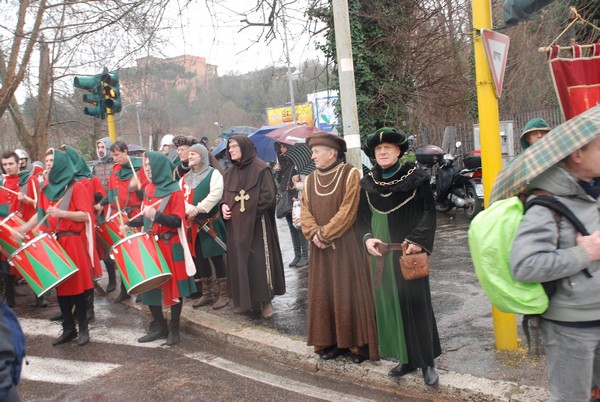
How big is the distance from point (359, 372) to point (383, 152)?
1840mm

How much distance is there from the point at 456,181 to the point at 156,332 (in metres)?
7.68

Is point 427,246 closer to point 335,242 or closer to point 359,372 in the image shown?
point 335,242

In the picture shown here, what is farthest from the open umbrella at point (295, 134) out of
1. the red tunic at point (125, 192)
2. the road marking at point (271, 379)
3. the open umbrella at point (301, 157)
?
the road marking at point (271, 379)

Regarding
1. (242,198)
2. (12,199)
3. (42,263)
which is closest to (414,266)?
(242,198)

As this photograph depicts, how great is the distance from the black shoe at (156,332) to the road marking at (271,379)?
68 cm

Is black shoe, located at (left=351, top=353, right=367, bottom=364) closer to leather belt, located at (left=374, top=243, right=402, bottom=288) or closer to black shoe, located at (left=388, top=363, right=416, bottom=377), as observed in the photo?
black shoe, located at (left=388, top=363, right=416, bottom=377)

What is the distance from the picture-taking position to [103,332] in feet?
22.0

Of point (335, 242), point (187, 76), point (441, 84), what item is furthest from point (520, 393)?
point (441, 84)

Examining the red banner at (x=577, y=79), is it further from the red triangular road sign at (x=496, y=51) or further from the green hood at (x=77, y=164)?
the green hood at (x=77, y=164)

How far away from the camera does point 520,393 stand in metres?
3.88

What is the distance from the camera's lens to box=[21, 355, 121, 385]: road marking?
5270 mm

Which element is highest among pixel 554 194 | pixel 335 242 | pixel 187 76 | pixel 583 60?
pixel 187 76

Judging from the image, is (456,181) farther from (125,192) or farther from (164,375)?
(164,375)

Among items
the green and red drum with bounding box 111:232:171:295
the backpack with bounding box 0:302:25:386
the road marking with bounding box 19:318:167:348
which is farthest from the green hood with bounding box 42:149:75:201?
the backpack with bounding box 0:302:25:386
